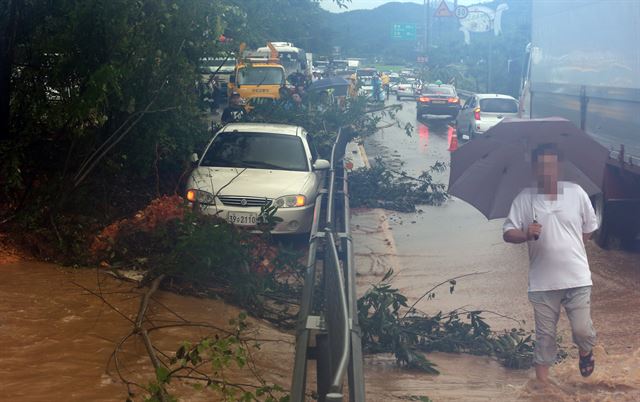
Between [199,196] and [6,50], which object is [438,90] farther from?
[6,50]

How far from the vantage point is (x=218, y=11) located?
1141cm

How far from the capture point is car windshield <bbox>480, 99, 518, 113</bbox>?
2942 centimetres

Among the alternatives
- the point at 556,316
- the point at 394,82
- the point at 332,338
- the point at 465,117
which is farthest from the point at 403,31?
the point at 332,338

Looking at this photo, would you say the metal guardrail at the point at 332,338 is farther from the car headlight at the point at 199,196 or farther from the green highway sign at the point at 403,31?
the green highway sign at the point at 403,31

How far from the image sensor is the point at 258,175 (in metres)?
12.3

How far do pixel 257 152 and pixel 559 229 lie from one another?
7228 millimetres

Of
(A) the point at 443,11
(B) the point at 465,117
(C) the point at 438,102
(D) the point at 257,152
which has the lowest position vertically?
(C) the point at 438,102

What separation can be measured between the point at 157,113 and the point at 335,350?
293 inches

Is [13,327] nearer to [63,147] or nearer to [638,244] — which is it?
[63,147]

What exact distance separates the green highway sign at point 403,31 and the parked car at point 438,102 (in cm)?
4807

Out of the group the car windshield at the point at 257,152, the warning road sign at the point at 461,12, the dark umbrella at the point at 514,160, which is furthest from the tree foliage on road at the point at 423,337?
the warning road sign at the point at 461,12

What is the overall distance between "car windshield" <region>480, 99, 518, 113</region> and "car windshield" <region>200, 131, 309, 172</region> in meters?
17.3

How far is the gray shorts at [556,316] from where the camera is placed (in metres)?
6.29

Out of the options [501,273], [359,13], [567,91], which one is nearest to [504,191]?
[501,273]
